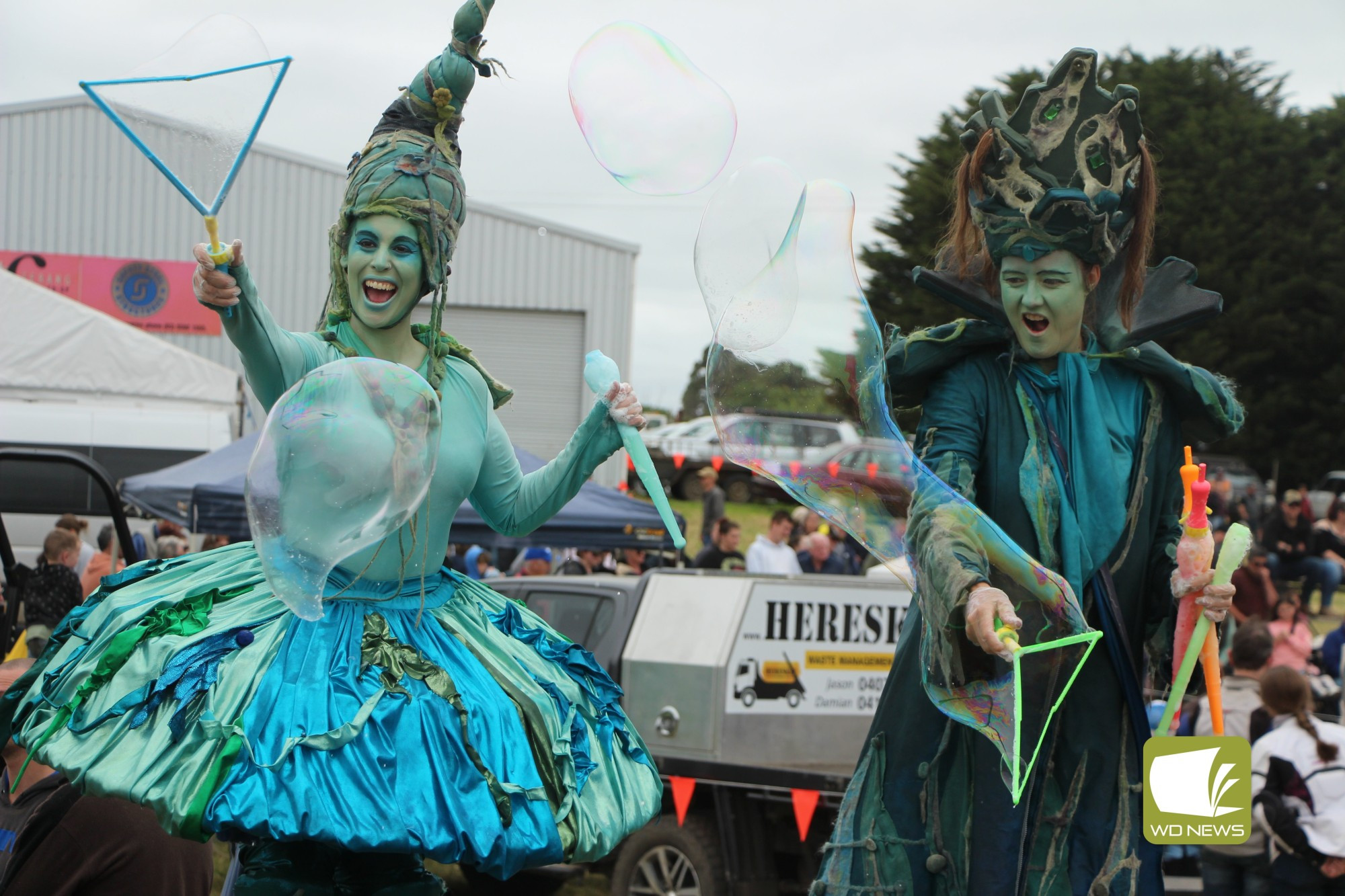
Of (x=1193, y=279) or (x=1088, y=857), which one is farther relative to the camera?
(x=1193, y=279)

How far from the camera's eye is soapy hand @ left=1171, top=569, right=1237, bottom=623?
8.73ft

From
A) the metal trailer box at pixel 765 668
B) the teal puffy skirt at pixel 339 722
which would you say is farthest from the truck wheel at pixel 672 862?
the teal puffy skirt at pixel 339 722

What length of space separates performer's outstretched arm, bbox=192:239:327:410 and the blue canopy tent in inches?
234

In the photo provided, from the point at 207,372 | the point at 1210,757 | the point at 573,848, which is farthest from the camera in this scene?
the point at 207,372

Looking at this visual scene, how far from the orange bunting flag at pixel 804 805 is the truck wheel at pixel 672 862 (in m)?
0.47

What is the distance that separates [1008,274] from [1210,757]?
1.06m

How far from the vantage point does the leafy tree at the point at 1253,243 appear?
99.0 feet

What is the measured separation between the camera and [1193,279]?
10.2 ft

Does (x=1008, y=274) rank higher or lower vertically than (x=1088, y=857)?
higher

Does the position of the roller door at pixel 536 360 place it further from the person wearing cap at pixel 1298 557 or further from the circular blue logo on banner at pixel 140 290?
the person wearing cap at pixel 1298 557

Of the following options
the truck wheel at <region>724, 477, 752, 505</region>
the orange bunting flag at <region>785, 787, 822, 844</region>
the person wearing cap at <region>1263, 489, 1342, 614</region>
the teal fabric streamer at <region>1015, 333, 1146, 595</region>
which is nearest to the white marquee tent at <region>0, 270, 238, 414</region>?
the orange bunting flag at <region>785, 787, 822, 844</region>

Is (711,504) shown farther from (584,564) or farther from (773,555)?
(773,555)

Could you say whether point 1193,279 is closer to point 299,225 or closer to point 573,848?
point 573,848

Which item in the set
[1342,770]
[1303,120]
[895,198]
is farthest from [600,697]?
[1303,120]
